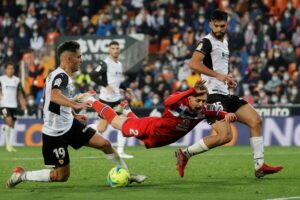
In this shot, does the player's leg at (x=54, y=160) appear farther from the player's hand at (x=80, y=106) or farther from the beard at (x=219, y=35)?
the beard at (x=219, y=35)

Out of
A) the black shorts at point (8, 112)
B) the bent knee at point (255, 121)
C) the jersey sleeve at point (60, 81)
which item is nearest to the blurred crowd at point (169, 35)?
the black shorts at point (8, 112)

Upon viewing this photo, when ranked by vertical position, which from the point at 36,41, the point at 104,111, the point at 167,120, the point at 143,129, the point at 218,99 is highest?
the point at 36,41

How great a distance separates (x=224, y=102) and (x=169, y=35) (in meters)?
18.7

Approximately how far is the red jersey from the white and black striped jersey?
43.2 inches

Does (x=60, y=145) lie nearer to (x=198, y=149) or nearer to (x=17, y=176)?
(x=17, y=176)

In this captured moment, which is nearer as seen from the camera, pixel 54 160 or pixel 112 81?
pixel 54 160

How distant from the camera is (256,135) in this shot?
1266 cm

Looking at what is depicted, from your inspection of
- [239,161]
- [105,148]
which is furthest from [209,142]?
[239,161]

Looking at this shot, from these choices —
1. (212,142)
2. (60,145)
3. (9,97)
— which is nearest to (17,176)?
(60,145)

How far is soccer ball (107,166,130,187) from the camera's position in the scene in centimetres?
1134

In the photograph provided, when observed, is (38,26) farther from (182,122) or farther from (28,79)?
(182,122)

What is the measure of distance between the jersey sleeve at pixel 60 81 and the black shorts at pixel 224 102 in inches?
98.1

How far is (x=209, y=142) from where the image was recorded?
12398mm

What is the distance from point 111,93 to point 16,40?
561 inches
